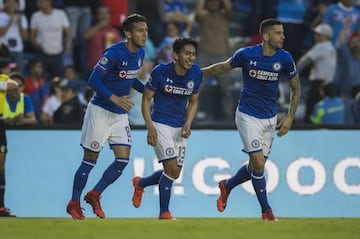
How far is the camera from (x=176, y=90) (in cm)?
1634

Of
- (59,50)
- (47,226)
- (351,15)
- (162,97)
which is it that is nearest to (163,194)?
(162,97)

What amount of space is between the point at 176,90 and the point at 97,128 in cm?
106

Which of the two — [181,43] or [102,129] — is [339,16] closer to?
[181,43]

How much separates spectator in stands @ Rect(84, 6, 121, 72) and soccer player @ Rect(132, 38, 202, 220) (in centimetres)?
626

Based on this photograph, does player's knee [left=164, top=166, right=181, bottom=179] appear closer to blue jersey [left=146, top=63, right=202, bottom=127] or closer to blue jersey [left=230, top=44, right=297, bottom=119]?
blue jersey [left=146, top=63, right=202, bottom=127]

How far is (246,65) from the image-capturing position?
1627 centimetres

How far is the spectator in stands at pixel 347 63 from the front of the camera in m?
23.0

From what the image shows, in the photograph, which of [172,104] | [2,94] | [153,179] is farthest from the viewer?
[2,94]

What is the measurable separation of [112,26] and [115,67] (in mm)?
7109

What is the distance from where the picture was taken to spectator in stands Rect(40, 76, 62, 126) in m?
21.0

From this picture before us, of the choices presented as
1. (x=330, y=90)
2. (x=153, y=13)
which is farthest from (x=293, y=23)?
(x=330, y=90)

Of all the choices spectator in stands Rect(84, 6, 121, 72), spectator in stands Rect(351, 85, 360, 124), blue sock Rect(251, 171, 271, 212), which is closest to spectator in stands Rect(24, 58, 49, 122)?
spectator in stands Rect(84, 6, 121, 72)

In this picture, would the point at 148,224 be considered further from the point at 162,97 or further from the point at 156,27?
the point at 156,27

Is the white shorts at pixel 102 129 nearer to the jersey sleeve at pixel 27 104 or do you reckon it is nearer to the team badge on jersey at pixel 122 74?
the team badge on jersey at pixel 122 74
